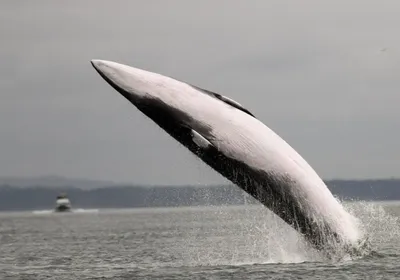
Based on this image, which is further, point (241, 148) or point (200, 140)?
point (241, 148)

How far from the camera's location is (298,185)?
34562 mm

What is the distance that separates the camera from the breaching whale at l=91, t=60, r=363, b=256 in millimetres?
33219

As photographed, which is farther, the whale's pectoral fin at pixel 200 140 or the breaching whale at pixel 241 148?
the whale's pectoral fin at pixel 200 140

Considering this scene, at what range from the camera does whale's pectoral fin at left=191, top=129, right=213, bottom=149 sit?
33.5 meters

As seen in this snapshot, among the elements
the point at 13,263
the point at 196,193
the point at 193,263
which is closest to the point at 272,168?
the point at 196,193

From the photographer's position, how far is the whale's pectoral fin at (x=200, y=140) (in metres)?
33.5

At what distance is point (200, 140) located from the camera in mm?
33500

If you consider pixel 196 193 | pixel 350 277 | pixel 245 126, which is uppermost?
pixel 245 126

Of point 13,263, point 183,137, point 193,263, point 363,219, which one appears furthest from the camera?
point 13,263

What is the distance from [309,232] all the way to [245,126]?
4462 millimetres

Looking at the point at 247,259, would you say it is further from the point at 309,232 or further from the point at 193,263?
the point at 309,232

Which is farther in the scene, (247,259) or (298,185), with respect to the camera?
(247,259)

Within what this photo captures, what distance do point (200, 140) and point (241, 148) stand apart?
1441 mm

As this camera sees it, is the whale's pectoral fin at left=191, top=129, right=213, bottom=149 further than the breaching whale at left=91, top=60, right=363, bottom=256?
Yes
